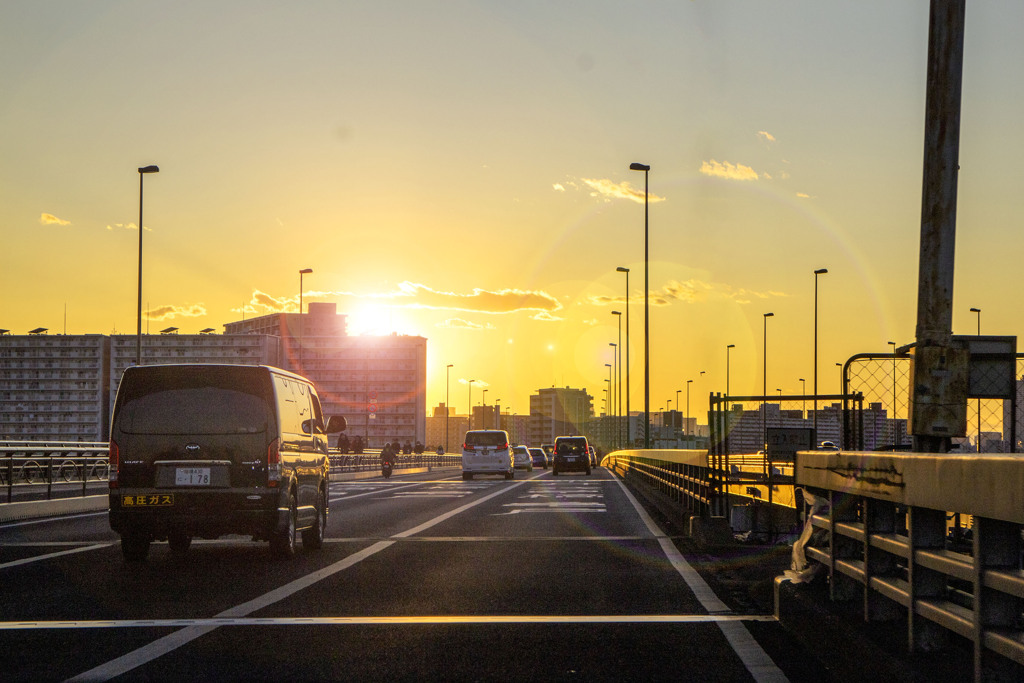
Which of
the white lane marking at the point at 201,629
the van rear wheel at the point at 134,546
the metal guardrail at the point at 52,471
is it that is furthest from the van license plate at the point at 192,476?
the metal guardrail at the point at 52,471

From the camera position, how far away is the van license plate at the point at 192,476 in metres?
11.9

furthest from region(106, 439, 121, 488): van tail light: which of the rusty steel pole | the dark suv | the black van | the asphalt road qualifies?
the dark suv

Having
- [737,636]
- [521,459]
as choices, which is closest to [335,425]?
[737,636]

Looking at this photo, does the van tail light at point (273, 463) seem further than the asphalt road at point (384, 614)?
Yes

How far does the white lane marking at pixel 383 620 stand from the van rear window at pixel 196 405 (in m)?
3.86

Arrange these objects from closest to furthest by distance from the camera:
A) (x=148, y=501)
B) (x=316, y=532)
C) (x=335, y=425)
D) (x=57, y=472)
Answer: (x=148, y=501) < (x=335, y=425) < (x=316, y=532) < (x=57, y=472)

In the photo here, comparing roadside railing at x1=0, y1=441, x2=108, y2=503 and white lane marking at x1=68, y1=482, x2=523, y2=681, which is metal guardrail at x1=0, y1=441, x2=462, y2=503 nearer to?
roadside railing at x1=0, y1=441, x2=108, y2=503

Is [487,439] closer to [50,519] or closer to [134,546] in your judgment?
[50,519]

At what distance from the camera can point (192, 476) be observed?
11875mm

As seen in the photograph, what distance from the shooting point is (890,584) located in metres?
5.59

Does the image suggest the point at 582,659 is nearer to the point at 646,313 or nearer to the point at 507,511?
the point at 507,511

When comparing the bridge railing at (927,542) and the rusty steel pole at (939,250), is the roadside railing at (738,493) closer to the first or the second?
the rusty steel pole at (939,250)

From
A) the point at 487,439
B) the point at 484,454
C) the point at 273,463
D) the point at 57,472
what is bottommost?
the point at 484,454

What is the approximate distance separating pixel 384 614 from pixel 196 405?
439 cm
